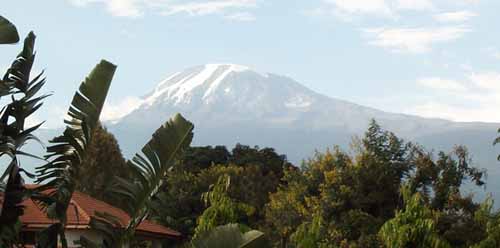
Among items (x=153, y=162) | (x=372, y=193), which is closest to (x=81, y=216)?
(x=372, y=193)

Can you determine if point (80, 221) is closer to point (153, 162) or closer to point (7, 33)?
point (153, 162)

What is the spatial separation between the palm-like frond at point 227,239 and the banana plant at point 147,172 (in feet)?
1.94

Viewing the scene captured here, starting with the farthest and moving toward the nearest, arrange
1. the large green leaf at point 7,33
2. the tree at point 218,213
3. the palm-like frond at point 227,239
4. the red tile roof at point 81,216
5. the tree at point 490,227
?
the red tile roof at point 81,216, the tree at point 490,227, the tree at point 218,213, the palm-like frond at point 227,239, the large green leaf at point 7,33

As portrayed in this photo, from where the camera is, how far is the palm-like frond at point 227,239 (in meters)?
8.49

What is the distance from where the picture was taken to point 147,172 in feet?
28.2

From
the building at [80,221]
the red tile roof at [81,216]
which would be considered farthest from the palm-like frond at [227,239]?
the red tile roof at [81,216]

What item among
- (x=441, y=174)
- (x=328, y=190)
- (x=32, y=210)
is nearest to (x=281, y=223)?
(x=328, y=190)

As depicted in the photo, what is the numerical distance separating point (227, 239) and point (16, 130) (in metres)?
2.09

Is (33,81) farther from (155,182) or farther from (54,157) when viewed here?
(155,182)

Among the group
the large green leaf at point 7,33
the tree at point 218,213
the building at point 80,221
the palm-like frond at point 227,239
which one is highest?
the large green leaf at point 7,33

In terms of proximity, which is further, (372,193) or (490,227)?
(372,193)

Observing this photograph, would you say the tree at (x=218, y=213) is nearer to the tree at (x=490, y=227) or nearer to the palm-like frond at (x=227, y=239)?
the palm-like frond at (x=227, y=239)

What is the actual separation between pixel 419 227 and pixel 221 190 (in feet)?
23.6

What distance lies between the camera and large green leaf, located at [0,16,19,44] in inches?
298
